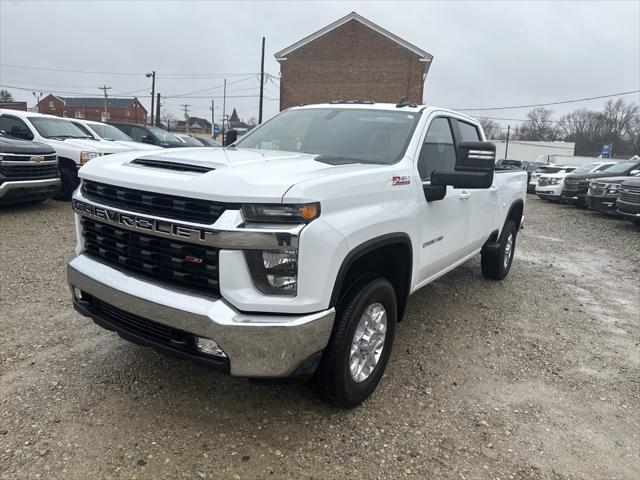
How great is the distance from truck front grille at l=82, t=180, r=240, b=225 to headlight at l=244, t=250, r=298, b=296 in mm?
263

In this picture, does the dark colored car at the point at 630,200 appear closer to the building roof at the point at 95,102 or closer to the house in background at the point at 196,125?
the building roof at the point at 95,102

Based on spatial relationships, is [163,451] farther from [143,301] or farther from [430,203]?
[430,203]

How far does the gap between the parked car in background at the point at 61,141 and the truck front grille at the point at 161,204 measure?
6.84 meters

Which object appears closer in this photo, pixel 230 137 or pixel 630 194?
pixel 230 137

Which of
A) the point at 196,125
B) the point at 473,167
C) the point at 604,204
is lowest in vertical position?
the point at 604,204

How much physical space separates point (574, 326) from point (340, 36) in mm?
32769

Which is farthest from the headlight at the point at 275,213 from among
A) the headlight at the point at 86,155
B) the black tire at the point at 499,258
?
the headlight at the point at 86,155

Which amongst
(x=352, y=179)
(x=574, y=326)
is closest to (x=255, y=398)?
(x=352, y=179)

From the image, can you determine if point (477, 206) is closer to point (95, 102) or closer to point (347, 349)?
point (347, 349)

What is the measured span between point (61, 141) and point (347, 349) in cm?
897

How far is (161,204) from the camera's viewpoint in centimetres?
247

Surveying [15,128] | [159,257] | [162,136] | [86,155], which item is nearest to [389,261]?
[159,257]

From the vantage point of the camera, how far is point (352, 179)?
105 inches

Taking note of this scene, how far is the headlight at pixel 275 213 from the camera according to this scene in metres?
2.29
